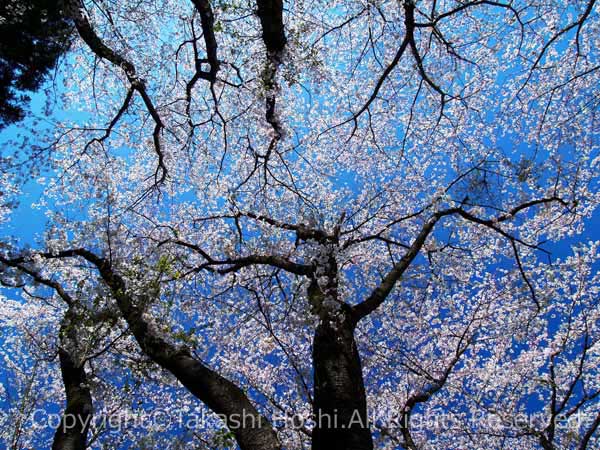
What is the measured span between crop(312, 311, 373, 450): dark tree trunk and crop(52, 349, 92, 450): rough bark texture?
→ 2.51 m

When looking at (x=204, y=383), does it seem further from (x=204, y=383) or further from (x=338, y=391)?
(x=338, y=391)

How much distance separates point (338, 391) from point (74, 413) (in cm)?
303

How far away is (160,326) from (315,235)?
272 cm

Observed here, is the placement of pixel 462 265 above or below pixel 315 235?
above

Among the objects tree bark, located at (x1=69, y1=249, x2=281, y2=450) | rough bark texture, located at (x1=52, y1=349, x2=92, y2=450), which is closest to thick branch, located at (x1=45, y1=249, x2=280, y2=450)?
tree bark, located at (x1=69, y1=249, x2=281, y2=450)

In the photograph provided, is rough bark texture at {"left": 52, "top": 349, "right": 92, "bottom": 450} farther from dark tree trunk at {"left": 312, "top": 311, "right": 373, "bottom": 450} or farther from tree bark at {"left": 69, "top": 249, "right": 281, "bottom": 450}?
dark tree trunk at {"left": 312, "top": 311, "right": 373, "bottom": 450}

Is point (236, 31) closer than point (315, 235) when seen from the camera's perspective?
Yes

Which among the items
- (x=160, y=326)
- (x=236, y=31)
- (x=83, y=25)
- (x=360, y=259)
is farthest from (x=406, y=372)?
(x=83, y=25)

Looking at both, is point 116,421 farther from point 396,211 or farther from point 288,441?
point 396,211

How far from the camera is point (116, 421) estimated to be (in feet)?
18.6

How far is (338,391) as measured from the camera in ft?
12.5

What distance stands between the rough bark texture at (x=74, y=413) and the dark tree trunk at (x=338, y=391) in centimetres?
251

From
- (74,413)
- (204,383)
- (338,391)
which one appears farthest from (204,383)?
(74,413)

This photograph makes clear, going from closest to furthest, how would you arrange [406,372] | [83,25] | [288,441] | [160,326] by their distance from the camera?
[160,326] → [83,25] → [288,441] → [406,372]
